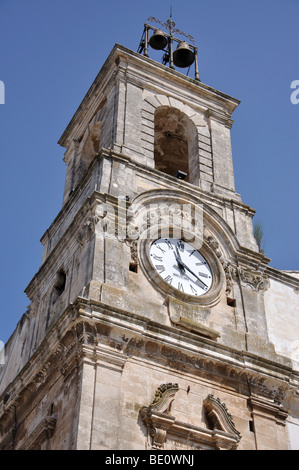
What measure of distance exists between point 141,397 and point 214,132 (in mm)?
10155

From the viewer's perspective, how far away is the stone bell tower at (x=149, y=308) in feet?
54.5

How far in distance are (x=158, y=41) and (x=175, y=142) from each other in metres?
4.04

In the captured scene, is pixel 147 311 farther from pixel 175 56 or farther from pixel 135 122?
pixel 175 56

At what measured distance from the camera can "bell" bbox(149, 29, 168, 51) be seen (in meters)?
28.0

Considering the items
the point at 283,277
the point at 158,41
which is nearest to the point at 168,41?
the point at 158,41

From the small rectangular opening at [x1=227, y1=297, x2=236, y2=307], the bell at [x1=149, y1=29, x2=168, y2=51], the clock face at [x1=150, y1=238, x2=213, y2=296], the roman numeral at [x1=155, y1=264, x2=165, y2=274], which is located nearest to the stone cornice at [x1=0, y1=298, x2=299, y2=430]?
the small rectangular opening at [x1=227, y1=297, x2=236, y2=307]

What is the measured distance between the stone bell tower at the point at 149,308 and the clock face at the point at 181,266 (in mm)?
37

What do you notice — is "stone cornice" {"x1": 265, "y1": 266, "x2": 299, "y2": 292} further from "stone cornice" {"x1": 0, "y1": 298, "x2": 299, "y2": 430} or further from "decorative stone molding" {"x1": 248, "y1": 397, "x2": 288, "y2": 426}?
"decorative stone molding" {"x1": 248, "y1": 397, "x2": 288, "y2": 426}

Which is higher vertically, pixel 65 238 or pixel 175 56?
pixel 175 56

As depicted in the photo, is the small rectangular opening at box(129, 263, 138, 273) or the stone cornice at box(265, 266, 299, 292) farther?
the stone cornice at box(265, 266, 299, 292)

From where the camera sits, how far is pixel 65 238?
21.1 meters

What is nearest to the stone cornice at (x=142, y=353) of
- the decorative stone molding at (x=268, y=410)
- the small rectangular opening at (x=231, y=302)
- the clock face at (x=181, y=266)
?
the decorative stone molding at (x=268, y=410)

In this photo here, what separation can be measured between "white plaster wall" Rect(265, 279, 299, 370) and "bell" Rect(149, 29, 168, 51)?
10033mm
